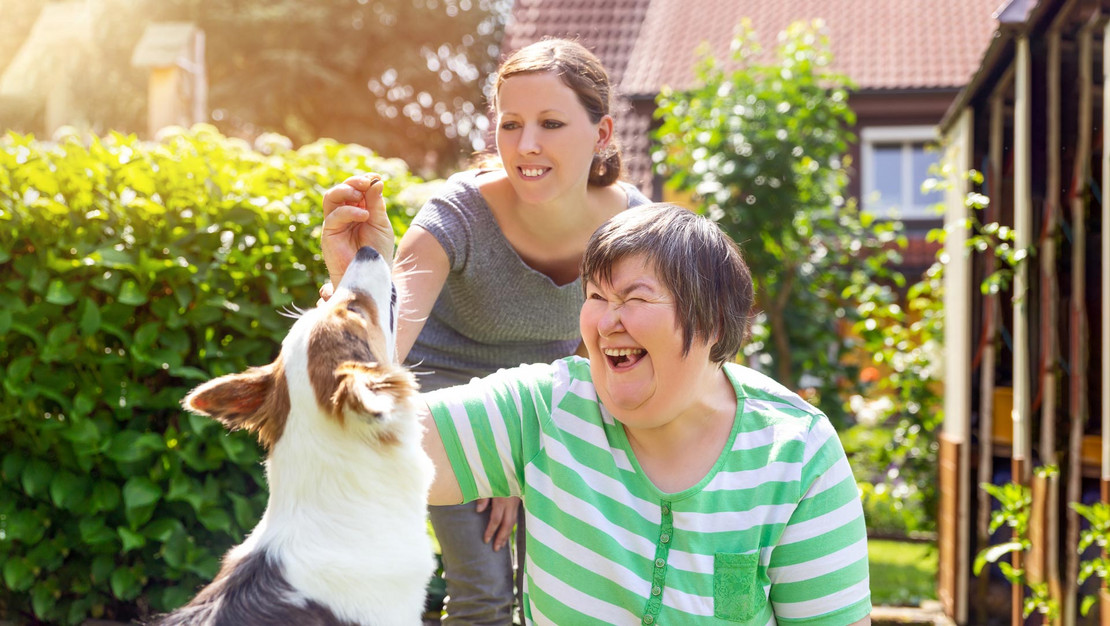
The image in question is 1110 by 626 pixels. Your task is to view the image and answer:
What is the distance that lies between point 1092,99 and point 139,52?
23.9 ft

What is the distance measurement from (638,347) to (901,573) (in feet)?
19.3

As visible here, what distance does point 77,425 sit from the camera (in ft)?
12.5

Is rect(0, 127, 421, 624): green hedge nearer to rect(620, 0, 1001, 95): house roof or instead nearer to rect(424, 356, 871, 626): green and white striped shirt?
rect(424, 356, 871, 626): green and white striped shirt

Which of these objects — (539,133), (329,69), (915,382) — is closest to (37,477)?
(539,133)

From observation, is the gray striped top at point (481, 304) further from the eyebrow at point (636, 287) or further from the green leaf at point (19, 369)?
the green leaf at point (19, 369)

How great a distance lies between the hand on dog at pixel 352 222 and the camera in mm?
2664

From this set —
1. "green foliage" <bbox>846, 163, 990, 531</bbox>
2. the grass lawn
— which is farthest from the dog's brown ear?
"green foliage" <bbox>846, 163, 990, 531</bbox>

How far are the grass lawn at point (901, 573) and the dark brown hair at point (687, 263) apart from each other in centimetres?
404

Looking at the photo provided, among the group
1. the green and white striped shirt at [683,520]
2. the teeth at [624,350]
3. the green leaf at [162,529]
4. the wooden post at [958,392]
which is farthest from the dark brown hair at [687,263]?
the wooden post at [958,392]

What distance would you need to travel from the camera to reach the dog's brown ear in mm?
2373

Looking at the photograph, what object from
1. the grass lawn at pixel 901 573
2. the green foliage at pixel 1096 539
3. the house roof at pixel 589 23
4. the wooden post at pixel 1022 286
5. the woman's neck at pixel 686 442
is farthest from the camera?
the house roof at pixel 589 23

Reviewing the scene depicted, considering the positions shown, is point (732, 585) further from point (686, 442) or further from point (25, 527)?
point (25, 527)

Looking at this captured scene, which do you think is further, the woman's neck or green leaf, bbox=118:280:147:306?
green leaf, bbox=118:280:147:306

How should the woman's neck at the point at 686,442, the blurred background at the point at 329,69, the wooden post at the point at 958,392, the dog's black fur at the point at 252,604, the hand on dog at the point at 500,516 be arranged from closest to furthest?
the dog's black fur at the point at 252,604
the woman's neck at the point at 686,442
the hand on dog at the point at 500,516
the wooden post at the point at 958,392
the blurred background at the point at 329,69
